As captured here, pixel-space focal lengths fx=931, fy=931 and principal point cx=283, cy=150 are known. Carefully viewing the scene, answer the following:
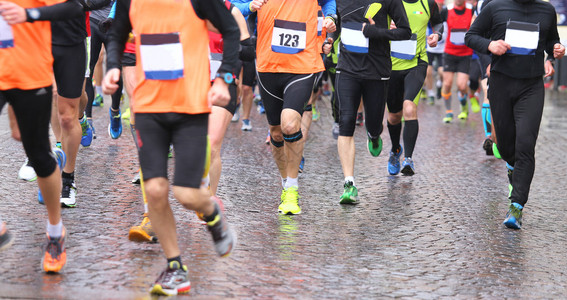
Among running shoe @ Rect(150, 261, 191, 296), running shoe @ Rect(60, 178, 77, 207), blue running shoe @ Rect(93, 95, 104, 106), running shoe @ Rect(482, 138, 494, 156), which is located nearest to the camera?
running shoe @ Rect(150, 261, 191, 296)

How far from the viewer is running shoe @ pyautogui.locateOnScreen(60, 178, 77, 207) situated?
7.17 metres

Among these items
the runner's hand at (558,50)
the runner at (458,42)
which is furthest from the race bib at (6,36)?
the runner at (458,42)

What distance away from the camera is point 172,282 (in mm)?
4902

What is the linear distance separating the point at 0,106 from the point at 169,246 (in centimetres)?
137

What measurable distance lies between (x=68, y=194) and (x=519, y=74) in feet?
12.0

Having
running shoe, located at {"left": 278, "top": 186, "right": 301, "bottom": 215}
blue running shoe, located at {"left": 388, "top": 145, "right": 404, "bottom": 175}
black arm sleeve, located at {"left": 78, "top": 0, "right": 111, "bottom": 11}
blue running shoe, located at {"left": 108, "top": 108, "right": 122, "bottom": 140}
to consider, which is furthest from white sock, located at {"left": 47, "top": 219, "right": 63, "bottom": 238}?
blue running shoe, located at {"left": 108, "top": 108, "right": 122, "bottom": 140}

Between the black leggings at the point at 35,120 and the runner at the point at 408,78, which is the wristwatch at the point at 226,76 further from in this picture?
the runner at the point at 408,78

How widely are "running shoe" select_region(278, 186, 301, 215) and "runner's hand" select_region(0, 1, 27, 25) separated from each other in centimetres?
306

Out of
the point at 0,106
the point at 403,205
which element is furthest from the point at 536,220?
the point at 0,106

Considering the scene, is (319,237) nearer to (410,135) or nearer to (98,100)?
(410,135)

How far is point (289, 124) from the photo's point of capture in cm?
743

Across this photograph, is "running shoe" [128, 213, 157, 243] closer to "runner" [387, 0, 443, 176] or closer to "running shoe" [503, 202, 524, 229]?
"running shoe" [503, 202, 524, 229]

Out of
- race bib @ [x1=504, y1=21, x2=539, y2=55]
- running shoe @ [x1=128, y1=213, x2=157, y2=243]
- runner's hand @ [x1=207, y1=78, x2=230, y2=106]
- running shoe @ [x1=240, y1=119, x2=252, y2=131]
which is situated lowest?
running shoe @ [x1=240, y1=119, x2=252, y2=131]

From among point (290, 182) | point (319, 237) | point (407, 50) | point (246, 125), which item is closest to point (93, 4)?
point (290, 182)
